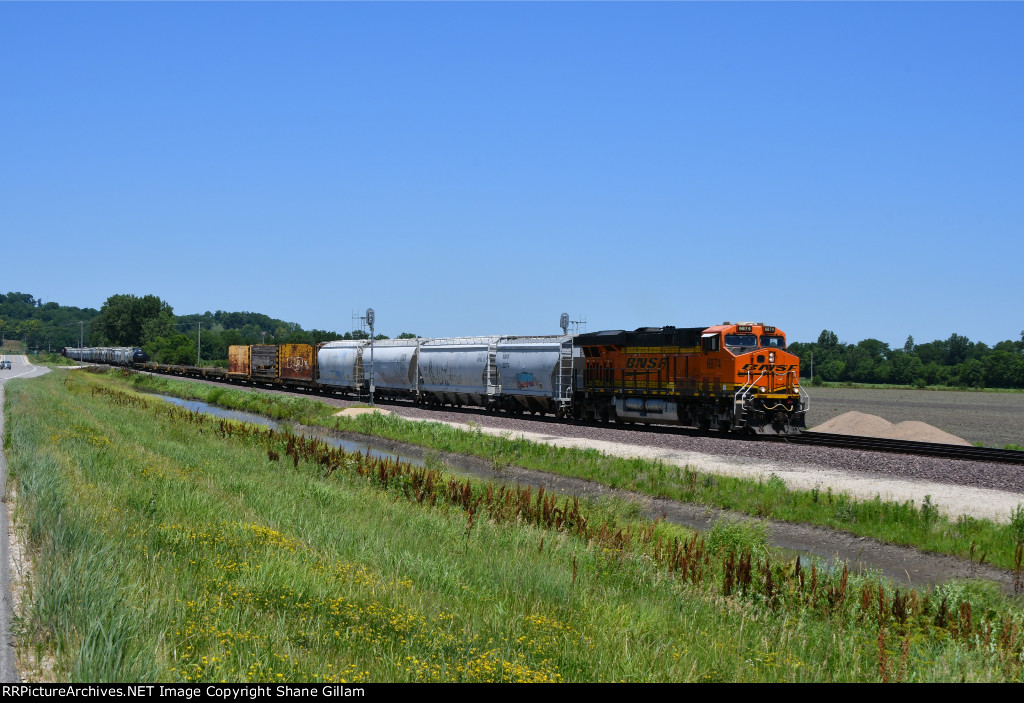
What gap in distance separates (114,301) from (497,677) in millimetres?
207769

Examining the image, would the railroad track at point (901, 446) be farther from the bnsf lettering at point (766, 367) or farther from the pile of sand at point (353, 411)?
the pile of sand at point (353, 411)

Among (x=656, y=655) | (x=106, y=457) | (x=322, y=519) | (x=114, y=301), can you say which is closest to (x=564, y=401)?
(x=106, y=457)

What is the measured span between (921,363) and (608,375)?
142m

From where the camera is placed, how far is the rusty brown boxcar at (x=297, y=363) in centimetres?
6284

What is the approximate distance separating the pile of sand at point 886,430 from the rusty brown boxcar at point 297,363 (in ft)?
133

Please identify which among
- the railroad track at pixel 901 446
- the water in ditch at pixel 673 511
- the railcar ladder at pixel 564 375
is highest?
the railcar ladder at pixel 564 375

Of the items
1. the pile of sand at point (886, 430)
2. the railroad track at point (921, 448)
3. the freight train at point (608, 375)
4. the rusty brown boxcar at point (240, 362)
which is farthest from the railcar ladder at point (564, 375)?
the rusty brown boxcar at point (240, 362)

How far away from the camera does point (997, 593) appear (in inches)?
415

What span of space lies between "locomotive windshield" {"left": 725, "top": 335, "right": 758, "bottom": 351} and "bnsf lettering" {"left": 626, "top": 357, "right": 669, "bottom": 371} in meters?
3.35

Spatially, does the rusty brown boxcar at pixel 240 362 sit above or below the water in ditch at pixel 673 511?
above

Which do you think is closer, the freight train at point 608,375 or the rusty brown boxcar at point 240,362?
the freight train at point 608,375

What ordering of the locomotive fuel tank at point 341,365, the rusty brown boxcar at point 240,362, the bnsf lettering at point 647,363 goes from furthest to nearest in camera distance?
the rusty brown boxcar at point 240,362
the locomotive fuel tank at point 341,365
the bnsf lettering at point 647,363

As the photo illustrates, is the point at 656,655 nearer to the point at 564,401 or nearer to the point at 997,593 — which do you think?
the point at 997,593

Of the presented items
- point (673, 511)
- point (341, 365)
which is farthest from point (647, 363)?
point (341, 365)
